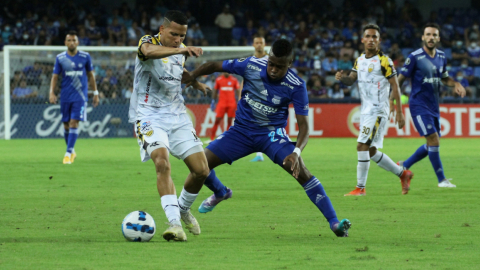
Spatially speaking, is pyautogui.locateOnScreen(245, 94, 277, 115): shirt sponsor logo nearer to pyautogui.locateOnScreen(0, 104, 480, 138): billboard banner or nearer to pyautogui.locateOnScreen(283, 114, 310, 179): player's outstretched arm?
pyautogui.locateOnScreen(283, 114, 310, 179): player's outstretched arm

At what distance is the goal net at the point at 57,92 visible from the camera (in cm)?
1964

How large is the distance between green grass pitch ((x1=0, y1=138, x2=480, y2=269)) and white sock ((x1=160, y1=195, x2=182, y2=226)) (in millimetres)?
203

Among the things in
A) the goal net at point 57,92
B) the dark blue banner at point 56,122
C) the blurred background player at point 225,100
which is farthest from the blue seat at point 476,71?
the dark blue banner at point 56,122

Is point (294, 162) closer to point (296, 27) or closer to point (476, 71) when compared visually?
point (476, 71)

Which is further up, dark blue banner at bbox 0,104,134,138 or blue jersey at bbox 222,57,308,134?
blue jersey at bbox 222,57,308,134

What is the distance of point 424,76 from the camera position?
9562 millimetres

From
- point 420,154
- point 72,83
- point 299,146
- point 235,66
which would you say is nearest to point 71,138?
point 72,83

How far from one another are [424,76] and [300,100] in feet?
13.8

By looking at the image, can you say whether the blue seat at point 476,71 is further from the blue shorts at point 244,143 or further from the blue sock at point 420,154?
the blue shorts at point 244,143

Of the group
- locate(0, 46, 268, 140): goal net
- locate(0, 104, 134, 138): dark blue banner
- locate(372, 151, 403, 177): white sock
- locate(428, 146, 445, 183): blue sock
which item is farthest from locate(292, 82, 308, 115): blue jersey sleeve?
locate(0, 104, 134, 138): dark blue banner

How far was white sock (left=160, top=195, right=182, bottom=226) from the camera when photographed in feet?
17.8

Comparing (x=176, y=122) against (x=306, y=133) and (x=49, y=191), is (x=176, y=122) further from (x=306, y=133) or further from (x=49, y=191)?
(x=49, y=191)

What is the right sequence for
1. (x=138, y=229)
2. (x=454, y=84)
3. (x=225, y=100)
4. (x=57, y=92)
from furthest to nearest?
(x=57, y=92)
(x=225, y=100)
(x=454, y=84)
(x=138, y=229)

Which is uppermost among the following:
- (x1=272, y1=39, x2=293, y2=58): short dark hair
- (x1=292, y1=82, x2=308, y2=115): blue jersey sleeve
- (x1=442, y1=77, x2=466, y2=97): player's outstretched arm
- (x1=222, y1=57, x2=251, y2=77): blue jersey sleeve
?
(x1=272, y1=39, x2=293, y2=58): short dark hair
